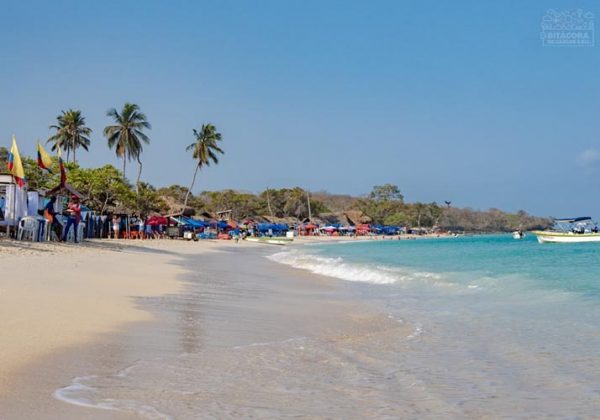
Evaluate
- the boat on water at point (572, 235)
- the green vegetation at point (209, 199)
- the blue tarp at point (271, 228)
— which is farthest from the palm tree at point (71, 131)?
the boat on water at point (572, 235)

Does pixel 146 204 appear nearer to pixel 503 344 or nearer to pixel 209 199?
pixel 209 199

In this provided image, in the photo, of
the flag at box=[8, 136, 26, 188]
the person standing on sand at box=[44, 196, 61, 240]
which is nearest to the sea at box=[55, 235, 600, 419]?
the flag at box=[8, 136, 26, 188]

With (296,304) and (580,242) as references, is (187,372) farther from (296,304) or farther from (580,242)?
(580,242)

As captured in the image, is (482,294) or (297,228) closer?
(482,294)

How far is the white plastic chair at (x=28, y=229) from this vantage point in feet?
71.8

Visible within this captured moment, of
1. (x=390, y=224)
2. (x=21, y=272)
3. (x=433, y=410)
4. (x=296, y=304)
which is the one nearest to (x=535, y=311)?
(x=296, y=304)

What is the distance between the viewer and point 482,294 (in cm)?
1290

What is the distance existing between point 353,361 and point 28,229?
19.3 metres

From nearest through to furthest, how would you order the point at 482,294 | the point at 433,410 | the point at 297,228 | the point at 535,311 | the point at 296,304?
1. the point at 433,410
2. the point at 535,311
3. the point at 296,304
4. the point at 482,294
5. the point at 297,228

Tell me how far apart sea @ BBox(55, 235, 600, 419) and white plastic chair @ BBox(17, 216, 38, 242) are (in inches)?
516

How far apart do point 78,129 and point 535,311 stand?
1999 inches

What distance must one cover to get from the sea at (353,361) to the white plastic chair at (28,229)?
1311cm

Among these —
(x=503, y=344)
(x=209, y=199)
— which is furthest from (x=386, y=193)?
(x=503, y=344)

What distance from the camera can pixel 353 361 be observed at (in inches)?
238
